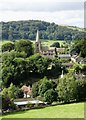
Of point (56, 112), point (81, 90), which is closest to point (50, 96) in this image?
point (81, 90)

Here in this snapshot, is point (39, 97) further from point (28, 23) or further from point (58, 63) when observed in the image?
point (28, 23)

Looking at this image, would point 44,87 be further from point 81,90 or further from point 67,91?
point 81,90

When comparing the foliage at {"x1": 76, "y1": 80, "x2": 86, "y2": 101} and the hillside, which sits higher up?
the foliage at {"x1": 76, "y1": 80, "x2": 86, "y2": 101}

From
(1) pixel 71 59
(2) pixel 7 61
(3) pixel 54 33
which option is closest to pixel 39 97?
(2) pixel 7 61

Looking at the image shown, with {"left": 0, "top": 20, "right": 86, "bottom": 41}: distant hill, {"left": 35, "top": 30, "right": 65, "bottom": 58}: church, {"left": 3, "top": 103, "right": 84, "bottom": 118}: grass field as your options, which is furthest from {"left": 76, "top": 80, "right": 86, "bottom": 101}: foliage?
{"left": 0, "top": 20, "right": 86, "bottom": 41}: distant hill

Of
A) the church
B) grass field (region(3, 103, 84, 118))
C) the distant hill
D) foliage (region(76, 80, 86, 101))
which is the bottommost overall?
grass field (region(3, 103, 84, 118))

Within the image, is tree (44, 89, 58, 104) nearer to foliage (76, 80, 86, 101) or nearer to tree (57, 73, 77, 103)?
tree (57, 73, 77, 103)

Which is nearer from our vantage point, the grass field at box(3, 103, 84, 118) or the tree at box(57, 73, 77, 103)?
the grass field at box(3, 103, 84, 118)
